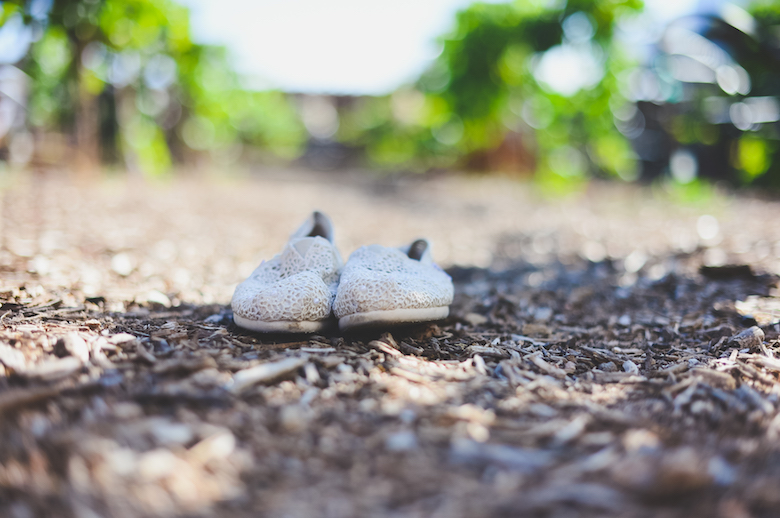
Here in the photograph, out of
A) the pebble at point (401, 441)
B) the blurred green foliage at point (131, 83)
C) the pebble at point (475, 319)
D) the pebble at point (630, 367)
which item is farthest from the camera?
the blurred green foliage at point (131, 83)

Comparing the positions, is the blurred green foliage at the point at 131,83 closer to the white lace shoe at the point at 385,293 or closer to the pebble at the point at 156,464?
the white lace shoe at the point at 385,293

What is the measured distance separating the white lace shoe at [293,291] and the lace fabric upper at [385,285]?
0.24 feet

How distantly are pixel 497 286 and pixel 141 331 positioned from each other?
183 cm

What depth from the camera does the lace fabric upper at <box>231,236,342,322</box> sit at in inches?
61.9

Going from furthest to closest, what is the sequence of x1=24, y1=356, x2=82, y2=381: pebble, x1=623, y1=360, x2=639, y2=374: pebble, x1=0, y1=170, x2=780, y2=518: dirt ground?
x1=623, y1=360, x2=639, y2=374: pebble < x1=24, y1=356, x2=82, y2=381: pebble < x1=0, y1=170, x2=780, y2=518: dirt ground

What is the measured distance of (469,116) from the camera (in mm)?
7988

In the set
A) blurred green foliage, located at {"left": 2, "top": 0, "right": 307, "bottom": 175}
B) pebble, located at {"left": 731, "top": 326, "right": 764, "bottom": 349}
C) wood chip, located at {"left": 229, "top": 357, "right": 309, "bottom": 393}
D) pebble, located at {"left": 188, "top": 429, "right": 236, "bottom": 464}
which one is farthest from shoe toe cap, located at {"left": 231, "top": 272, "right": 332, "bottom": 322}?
blurred green foliage, located at {"left": 2, "top": 0, "right": 307, "bottom": 175}

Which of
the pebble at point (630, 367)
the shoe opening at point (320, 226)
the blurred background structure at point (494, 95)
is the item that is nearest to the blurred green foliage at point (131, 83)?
the blurred background structure at point (494, 95)

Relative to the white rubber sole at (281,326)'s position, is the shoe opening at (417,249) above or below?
above

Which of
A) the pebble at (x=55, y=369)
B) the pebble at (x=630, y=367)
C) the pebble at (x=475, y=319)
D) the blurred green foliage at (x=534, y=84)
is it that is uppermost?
the blurred green foliage at (x=534, y=84)

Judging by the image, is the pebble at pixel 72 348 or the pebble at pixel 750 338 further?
the pebble at pixel 750 338

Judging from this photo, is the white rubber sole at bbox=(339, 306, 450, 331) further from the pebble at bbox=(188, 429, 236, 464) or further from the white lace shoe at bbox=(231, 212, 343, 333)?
the pebble at bbox=(188, 429, 236, 464)

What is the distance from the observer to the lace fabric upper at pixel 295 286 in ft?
5.16

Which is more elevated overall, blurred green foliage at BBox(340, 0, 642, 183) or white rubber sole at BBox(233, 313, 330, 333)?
blurred green foliage at BBox(340, 0, 642, 183)
